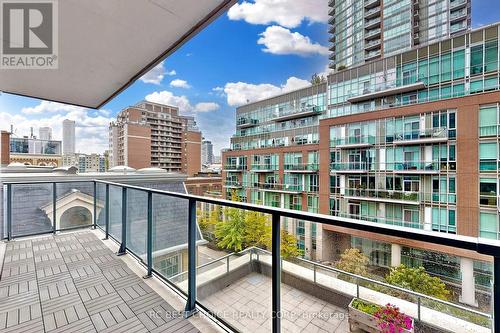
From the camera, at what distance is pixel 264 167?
836 inches

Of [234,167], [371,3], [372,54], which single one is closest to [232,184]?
[234,167]

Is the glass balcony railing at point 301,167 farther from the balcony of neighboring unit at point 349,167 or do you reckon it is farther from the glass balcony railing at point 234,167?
the glass balcony railing at point 234,167

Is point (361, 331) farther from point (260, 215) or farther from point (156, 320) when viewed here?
point (156, 320)

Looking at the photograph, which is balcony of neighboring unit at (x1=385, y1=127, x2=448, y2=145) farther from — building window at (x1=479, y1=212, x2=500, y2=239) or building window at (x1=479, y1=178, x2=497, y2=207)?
building window at (x1=479, y1=212, x2=500, y2=239)

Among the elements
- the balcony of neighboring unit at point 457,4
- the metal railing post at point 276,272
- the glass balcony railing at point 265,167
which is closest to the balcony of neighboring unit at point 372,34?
the balcony of neighboring unit at point 457,4

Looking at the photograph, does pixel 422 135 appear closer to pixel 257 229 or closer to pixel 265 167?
pixel 265 167

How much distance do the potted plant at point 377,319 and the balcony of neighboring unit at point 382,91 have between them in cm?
1624

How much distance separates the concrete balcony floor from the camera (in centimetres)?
157

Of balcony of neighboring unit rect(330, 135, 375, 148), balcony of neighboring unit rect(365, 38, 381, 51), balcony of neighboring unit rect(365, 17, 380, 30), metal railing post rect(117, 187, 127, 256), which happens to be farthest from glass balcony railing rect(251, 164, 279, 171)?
balcony of neighboring unit rect(365, 17, 380, 30)

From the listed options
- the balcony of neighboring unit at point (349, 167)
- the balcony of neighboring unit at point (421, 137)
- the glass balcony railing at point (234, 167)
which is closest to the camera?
the balcony of neighboring unit at point (421, 137)

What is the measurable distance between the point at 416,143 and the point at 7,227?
16.3 m

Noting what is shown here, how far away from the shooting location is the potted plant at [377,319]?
0.90 meters

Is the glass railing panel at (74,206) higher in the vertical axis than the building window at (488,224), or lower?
higher

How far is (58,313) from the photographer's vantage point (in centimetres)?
169
